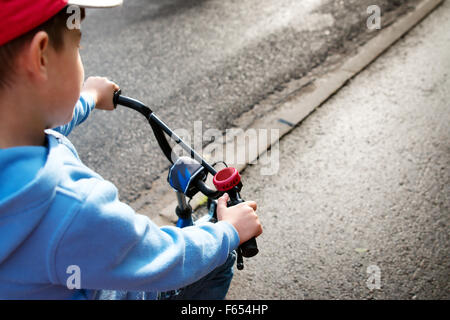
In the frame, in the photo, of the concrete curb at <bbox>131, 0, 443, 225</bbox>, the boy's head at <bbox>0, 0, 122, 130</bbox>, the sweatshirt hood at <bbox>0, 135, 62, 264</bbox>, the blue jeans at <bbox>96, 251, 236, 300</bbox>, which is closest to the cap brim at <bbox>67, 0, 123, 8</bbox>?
the boy's head at <bbox>0, 0, 122, 130</bbox>

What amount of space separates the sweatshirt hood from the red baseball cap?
287 millimetres

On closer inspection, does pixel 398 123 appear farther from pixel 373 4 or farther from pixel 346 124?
pixel 373 4

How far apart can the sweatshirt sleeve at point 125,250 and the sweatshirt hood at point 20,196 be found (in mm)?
83

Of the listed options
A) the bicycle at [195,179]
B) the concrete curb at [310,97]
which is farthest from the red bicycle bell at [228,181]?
the concrete curb at [310,97]

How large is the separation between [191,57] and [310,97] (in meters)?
1.60

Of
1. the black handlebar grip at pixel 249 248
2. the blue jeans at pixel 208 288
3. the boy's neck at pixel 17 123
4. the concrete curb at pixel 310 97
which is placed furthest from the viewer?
the concrete curb at pixel 310 97

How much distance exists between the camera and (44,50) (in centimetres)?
111

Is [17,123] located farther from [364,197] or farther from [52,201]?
[364,197]

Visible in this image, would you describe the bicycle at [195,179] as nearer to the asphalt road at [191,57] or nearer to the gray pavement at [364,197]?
the gray pavement at [364,197]

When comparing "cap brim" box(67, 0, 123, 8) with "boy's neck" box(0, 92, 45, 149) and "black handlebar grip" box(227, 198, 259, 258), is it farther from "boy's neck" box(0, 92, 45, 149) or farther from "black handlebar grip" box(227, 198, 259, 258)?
"black handlebar grip" box(227, 198, 259, 258)

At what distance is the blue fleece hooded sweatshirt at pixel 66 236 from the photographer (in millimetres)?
1060

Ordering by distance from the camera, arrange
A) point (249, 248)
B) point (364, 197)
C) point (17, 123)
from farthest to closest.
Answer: point (364, 197), point (249, 248), point (17, 123)

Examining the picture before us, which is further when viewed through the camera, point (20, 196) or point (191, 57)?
point (191, 57)

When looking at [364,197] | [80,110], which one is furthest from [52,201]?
[364,197]
